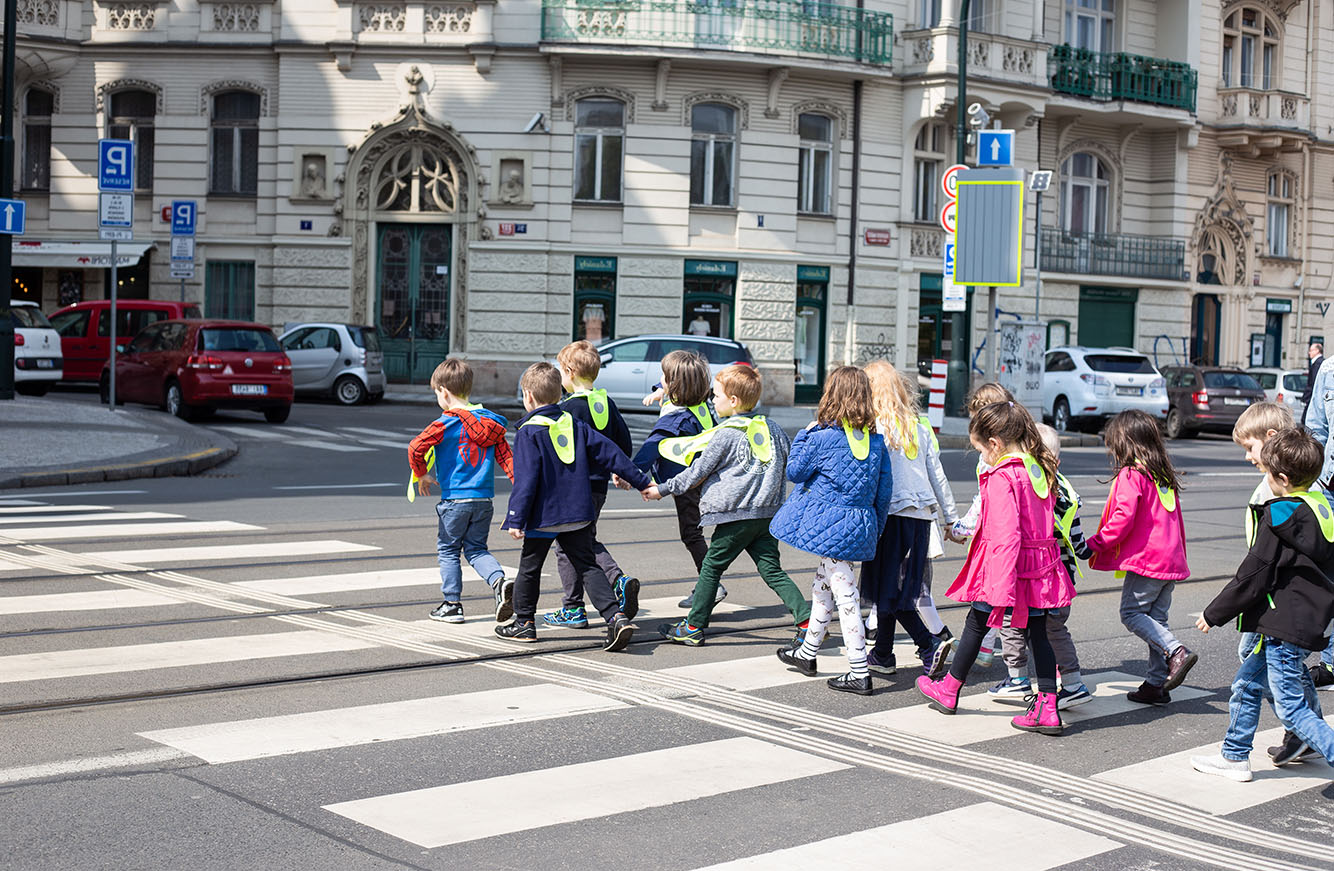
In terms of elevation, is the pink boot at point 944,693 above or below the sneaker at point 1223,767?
above

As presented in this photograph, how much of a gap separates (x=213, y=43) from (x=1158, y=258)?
883 inches

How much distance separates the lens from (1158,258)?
38375mm

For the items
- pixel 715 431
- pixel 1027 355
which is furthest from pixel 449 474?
pixel 1027 355

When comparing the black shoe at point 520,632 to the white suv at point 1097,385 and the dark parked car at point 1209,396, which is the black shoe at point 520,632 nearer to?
the white suv at point 1097,385

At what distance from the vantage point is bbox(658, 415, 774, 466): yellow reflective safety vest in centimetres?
805

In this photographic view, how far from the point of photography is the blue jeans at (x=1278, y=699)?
594 centimetres

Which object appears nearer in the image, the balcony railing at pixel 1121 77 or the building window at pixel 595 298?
the building window at pixel 595 298

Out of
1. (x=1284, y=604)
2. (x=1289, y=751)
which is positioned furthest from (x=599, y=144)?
(x=1284, y=604)

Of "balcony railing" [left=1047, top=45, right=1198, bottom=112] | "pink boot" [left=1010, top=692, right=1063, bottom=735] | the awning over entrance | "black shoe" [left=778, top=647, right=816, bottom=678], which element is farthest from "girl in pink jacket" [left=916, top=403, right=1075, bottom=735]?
"balcony railing" [left=1047, top=45, right=1198, bottom=112]

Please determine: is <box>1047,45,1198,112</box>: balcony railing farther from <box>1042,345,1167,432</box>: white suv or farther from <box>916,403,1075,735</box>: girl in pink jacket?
<box>916,403,1075,735</box>: girl in pink jacket

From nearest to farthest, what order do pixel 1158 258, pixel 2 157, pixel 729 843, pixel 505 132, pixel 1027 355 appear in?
1. pixel 729 843
2. pixel 2 157
3. pixel 1027 355
4. pixel 505 132
5. pixel 1158 258

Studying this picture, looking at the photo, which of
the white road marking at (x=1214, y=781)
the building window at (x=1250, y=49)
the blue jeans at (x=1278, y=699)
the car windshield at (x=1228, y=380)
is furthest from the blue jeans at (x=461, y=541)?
the building window at (x=1250, y=49)

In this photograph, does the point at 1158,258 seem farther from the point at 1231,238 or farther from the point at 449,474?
the point at 449,474

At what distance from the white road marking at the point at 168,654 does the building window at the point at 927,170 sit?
2758 cm
